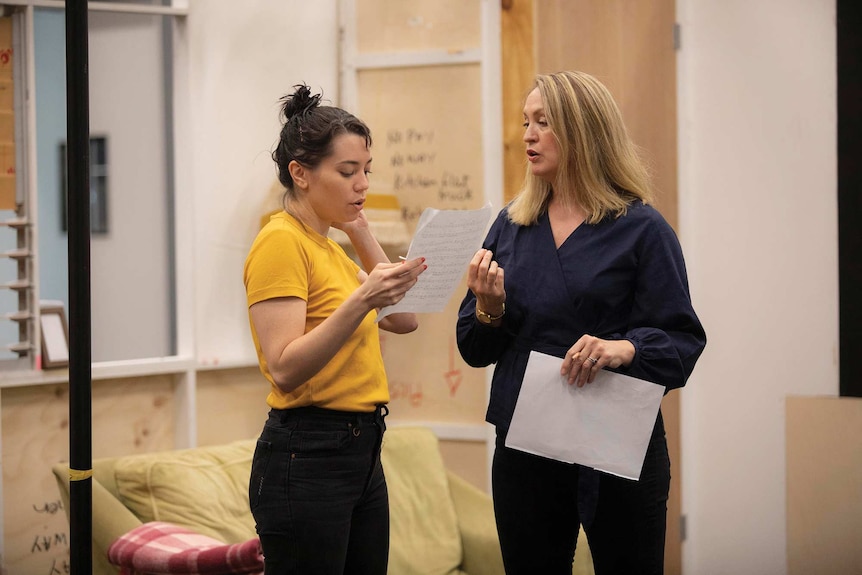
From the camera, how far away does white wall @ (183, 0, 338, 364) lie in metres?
3.28

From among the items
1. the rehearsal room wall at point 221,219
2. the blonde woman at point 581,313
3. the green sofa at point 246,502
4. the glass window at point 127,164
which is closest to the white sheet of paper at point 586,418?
the blonde woman at point 581,313

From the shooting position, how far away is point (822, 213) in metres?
3.21

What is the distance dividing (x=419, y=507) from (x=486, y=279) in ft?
5.19

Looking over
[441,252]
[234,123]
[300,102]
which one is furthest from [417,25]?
[441,252]

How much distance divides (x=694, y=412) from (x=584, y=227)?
190cm

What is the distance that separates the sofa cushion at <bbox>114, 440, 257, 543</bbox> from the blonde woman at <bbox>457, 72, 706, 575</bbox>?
123cm

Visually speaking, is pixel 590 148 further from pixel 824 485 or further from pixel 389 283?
pixel 824 485

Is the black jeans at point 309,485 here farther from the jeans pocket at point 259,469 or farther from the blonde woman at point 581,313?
the blonde woman at point 581,313

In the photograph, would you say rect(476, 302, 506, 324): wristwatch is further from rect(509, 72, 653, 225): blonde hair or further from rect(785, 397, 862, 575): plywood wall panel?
rect(785, 397, 862, 575): plywood wall panel

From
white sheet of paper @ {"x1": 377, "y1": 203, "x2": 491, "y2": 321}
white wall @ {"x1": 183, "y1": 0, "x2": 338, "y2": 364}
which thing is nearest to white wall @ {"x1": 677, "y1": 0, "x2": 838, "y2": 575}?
white wall @ {"x1": 183, "y1": 0, "x2": 338, "y2": 364}

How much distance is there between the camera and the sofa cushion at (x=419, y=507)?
113 inches

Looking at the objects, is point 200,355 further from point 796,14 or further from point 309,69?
point 796,14

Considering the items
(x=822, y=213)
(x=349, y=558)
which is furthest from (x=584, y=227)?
(x=822, y=213)

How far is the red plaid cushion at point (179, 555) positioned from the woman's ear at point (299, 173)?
0.92 meters
